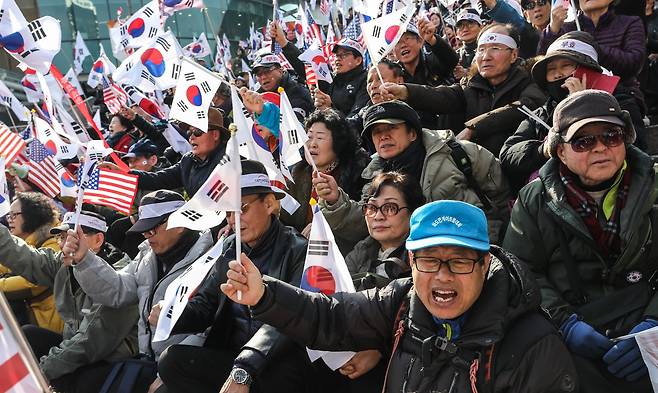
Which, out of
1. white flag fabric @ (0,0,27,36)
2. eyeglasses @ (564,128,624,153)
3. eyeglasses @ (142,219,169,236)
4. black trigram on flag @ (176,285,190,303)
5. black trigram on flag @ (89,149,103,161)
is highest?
eyeglasses @ (564,128,624,153)

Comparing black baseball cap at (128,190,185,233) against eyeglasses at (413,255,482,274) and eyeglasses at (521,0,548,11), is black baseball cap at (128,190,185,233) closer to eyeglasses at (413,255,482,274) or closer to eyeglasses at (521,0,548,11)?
eyeglasses at (413,255,482,274)

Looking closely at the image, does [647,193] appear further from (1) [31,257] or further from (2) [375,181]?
(1) [31,257]

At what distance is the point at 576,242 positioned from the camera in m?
3.48

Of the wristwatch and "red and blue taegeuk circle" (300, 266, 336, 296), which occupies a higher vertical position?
"red and blue taegeuk circle" (300, 266, 336, 296)

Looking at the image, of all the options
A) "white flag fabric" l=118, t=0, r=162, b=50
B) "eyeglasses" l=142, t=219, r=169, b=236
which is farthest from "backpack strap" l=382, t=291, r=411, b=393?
"white flag fabric" l=118, t=0, r=162, b=50

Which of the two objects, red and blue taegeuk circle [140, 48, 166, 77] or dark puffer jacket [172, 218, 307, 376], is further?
red and blue taegeuk circle [140, 48, 166, 77]

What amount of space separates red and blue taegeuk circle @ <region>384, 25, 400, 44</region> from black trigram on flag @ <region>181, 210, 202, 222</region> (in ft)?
9.49

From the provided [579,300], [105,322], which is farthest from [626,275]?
[105,322]

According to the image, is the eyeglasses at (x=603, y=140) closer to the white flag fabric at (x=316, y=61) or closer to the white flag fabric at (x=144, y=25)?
the white flag fabric at (x=316, y=61)

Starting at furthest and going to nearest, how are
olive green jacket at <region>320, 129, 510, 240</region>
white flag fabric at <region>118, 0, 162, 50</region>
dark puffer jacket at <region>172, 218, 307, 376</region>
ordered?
1. white flag fabric at <region>118, 0, 162, 50</region>
2. olive green jacket at <region>320, 129, 510, 240</region>
3. dark puffer jacket at <region>172, 218, 307, 376</region>

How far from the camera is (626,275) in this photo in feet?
11.2

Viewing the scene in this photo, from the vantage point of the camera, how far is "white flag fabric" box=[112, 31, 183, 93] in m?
8.31

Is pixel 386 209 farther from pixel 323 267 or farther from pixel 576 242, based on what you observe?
pixel 576 242

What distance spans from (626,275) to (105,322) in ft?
10.6
